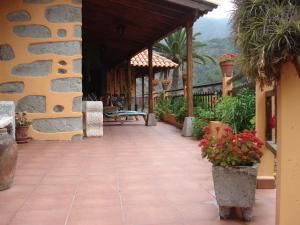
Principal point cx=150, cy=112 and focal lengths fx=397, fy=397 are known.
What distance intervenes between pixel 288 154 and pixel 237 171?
2.43 ft

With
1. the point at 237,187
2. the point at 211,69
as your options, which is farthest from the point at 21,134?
the point at 211,69

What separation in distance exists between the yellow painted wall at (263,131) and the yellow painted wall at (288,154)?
1603 mm

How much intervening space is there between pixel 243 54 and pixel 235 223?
1401 millimetres

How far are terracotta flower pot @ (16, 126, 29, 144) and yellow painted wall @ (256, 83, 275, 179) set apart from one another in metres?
5.01

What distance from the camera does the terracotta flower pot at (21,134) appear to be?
24.9ft

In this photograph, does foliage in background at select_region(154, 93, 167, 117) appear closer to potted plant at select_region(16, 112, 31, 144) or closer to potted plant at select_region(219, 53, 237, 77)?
potted plant at select_region(219, 53, 237, 77)

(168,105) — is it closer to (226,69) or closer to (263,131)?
(226,69)

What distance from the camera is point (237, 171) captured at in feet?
10.2

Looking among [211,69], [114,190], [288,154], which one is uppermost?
[211,69]

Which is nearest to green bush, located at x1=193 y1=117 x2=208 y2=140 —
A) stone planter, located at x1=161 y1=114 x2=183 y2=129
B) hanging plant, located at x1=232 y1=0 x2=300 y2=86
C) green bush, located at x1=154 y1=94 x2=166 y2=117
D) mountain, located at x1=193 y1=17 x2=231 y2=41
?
stone planter, located at x1=161 y1=114 x2=183 y2=129

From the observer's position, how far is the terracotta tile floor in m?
3.29

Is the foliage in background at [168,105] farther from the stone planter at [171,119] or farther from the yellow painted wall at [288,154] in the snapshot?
the yellow painted wall at [288,154]

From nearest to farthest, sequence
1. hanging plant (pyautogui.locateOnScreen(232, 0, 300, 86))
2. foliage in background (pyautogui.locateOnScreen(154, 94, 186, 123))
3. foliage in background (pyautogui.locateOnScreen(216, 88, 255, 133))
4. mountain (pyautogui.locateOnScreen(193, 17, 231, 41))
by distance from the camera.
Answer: hanging plant (pyautogui.locateOnScreen(232, 0, 300, 86)) → foliage in background (pyautogui.locateOnScreen(216, 88, 255, 133)) → foliage in background (pyautogui.locateOnScreen(154, 94, 186, 123)) → mountain (pyautogui.locateOnScreen(193, 17, 231, 41))

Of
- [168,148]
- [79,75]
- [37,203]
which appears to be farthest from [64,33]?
[37,203]
